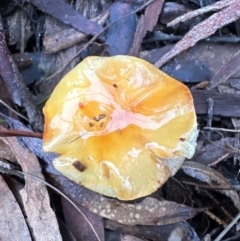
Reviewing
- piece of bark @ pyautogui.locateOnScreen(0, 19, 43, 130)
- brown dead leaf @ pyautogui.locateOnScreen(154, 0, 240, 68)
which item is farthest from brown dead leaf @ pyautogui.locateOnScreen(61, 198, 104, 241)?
brown dead leaf @ pyautogui.locateOnScreen(154, 0, 240, 68)

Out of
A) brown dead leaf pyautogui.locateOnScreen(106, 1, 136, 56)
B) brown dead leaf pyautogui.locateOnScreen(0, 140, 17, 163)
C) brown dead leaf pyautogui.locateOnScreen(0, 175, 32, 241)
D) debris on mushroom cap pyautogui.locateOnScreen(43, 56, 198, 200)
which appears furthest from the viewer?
Result: brown dead leaf pyautogui.locateOnScreen(106, 1, 136, 56)

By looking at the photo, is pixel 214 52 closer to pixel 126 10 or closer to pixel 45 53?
pixel 126 10

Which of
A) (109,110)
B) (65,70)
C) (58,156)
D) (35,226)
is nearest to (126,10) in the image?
(65,70)

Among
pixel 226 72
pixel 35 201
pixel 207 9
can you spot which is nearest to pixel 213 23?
pixel 207 9

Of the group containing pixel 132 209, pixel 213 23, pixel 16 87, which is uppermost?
pixel 213 23

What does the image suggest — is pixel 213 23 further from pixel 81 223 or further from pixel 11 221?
pixel 11 221

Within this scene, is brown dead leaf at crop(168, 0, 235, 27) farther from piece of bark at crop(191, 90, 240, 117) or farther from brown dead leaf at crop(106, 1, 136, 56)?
piece of bark at crop(191, 90, 240, 117)
